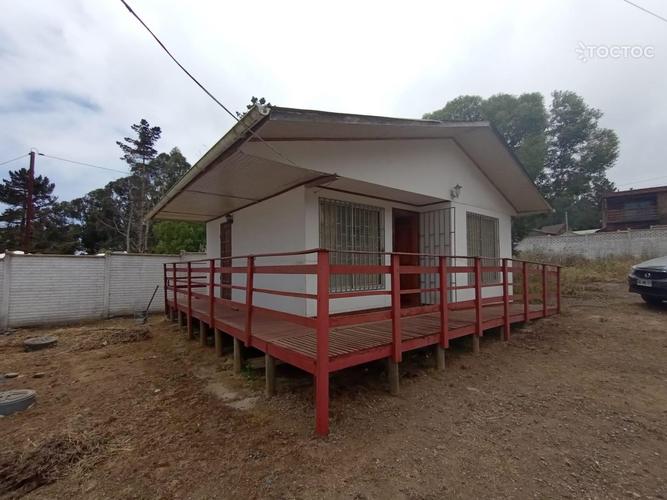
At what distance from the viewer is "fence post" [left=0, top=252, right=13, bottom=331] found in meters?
7.34

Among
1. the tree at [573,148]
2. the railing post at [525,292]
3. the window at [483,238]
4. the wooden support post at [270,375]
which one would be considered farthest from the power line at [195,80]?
the tree at [573,148]

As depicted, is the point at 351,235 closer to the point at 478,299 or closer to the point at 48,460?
the point at 478,299

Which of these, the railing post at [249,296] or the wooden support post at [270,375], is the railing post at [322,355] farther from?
the railing post at [249,296]

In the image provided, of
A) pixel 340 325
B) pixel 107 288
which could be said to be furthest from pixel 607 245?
pixel 107 288

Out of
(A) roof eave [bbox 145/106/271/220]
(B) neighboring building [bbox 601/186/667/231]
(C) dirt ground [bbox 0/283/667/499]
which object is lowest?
(C) dirt ground [bbox 0/283/667/499]

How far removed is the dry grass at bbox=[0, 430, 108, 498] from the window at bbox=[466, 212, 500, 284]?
6.95 meters

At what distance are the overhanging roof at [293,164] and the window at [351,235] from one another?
0.36 meters

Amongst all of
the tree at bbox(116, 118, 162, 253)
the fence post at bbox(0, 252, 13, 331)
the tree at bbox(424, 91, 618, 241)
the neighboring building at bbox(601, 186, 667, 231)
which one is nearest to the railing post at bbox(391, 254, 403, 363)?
the fence post at bbox(0, 252, 13, 331)

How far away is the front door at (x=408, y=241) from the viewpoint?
23.2 feet

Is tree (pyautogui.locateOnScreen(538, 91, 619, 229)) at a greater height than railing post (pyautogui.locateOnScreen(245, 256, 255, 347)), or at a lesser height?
greater

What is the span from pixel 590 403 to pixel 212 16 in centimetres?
595

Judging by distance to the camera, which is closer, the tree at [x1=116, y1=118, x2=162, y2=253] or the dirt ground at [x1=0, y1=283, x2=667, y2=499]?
the dirt ground at [x1=0, y1=283, x2=667, y2=499]

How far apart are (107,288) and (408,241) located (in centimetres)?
842

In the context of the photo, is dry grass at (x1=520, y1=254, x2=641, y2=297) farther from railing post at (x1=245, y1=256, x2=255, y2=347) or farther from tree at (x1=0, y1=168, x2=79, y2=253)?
tree at (x1=0, y1=168, x2=79, y2=253)
